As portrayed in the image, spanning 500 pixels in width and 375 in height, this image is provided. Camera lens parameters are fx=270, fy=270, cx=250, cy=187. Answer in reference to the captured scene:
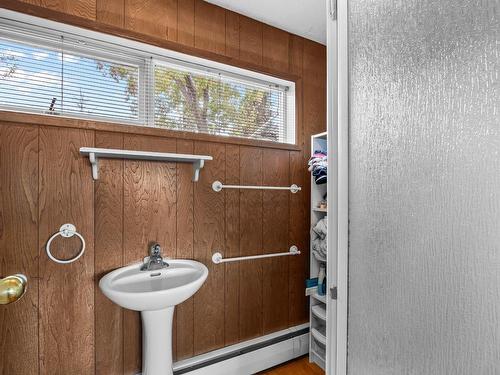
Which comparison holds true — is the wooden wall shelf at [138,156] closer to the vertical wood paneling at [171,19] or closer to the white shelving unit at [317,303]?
the vertical wood paneling at [171,19]

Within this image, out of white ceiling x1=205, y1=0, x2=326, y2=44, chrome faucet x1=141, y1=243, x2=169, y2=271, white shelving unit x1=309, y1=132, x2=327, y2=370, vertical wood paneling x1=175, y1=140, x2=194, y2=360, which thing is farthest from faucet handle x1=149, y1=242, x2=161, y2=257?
white ceiling x1=205, y1=0, x2=326, y2=44

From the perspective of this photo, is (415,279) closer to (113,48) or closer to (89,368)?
(89,368)

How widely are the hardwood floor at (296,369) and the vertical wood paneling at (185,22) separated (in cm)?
218

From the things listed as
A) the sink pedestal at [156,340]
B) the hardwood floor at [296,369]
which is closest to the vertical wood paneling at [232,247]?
the hardwood floor at [296,369]

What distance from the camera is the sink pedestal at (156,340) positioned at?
1.35 meters

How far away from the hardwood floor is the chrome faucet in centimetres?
101

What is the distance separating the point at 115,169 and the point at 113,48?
69 cm

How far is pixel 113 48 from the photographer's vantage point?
1.53 meters

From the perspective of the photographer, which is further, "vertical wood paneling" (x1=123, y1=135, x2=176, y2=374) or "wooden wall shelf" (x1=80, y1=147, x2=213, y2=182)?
"vertical wood paneling" (x1=123, y1=135, x2=176, y2=374)

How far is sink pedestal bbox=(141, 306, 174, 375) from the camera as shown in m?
1.35

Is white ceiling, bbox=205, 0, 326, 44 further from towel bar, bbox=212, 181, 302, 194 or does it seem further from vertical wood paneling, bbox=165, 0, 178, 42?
towel bar, bbox=212, 181, 302, 194

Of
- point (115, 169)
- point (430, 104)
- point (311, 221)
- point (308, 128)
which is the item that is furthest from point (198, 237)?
point (430, 104)

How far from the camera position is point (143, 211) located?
59.9 inches

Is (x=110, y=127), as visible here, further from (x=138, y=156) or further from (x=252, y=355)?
(x=252, y=355)
